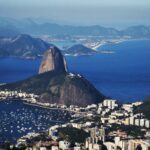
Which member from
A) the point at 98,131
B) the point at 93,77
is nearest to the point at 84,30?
the point at 93,77

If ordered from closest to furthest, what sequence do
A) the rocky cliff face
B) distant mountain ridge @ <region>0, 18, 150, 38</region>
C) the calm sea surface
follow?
the calm sea surface
the rocky cliff face
distant mountain ridge @ <region>0, 18, 150, 38</region>

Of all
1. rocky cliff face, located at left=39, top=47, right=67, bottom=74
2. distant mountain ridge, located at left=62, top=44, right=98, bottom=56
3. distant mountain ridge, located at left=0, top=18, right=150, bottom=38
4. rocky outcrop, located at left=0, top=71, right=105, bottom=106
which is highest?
distant mountain ridge, located at left=0, top=18, right=150, bottom=38

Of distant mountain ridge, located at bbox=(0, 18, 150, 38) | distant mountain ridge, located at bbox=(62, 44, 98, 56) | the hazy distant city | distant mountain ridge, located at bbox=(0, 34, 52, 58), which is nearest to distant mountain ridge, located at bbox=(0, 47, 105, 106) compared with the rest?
the hazy distant city

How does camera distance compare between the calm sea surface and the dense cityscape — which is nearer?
the dense cityscape

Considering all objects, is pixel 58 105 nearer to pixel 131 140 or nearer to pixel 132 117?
pixel 132 117

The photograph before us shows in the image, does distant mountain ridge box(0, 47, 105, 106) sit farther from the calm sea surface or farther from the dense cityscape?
the dense cityscape

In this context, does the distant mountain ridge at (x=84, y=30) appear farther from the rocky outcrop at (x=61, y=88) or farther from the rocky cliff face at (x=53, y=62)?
the rocky outcrop at (x=61, y=88)
